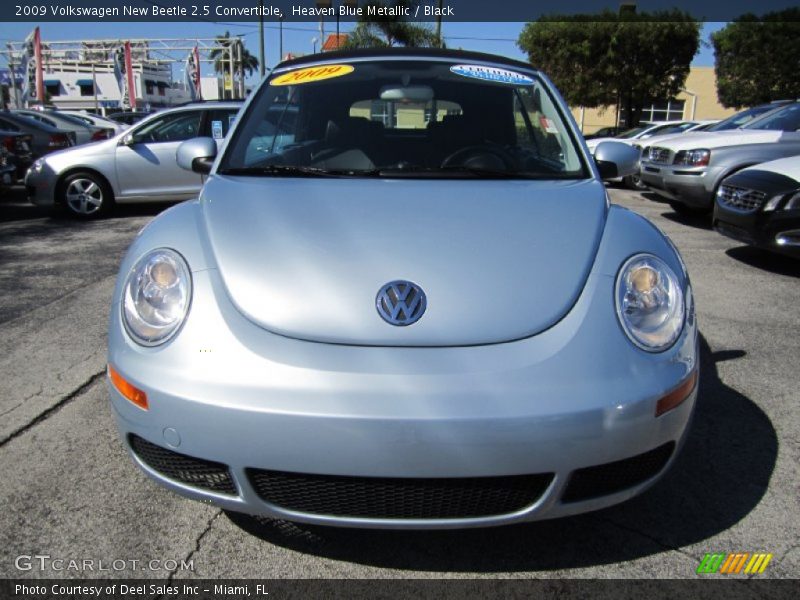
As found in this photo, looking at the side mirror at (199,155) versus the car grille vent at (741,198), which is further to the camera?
the car grille vent at (741,198)

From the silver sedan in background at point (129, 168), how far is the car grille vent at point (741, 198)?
5.74m

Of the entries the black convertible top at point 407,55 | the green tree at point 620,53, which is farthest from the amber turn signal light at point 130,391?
the green tree at point 620,53

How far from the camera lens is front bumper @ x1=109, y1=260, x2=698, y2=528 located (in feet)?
4.87

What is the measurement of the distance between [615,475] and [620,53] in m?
27.2

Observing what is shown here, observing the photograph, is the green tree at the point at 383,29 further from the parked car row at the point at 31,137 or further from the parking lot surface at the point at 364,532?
the parking lot surface at the point at 364,532

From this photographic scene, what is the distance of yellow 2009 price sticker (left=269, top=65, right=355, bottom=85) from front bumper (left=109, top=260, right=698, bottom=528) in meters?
1.61

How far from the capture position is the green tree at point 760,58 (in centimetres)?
2806

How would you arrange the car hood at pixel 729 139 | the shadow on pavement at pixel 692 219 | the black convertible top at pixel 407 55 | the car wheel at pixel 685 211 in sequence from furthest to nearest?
the car wheel at pixel 685 211, the shadow on pavement at pixel 692 219, the car hood at pixel 729 139, the black convertible top at pixel 407 55

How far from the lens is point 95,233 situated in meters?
6.98

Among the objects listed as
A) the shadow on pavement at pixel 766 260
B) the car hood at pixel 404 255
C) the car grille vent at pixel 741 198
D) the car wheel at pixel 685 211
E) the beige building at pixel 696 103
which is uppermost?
the beige building at pixel 696 103

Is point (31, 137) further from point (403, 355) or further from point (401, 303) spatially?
point (403, 355)

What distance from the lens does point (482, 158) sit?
265 centimetres

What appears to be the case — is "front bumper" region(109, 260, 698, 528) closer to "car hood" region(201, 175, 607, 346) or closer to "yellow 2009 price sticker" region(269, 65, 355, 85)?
"car hood" region(201, 175, 607, 346)

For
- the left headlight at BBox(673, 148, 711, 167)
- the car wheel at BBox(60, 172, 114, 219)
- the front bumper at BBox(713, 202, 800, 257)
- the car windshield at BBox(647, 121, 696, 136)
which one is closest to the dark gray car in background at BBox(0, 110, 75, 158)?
the car wheel at BBox(60, 172, 114, 219)
